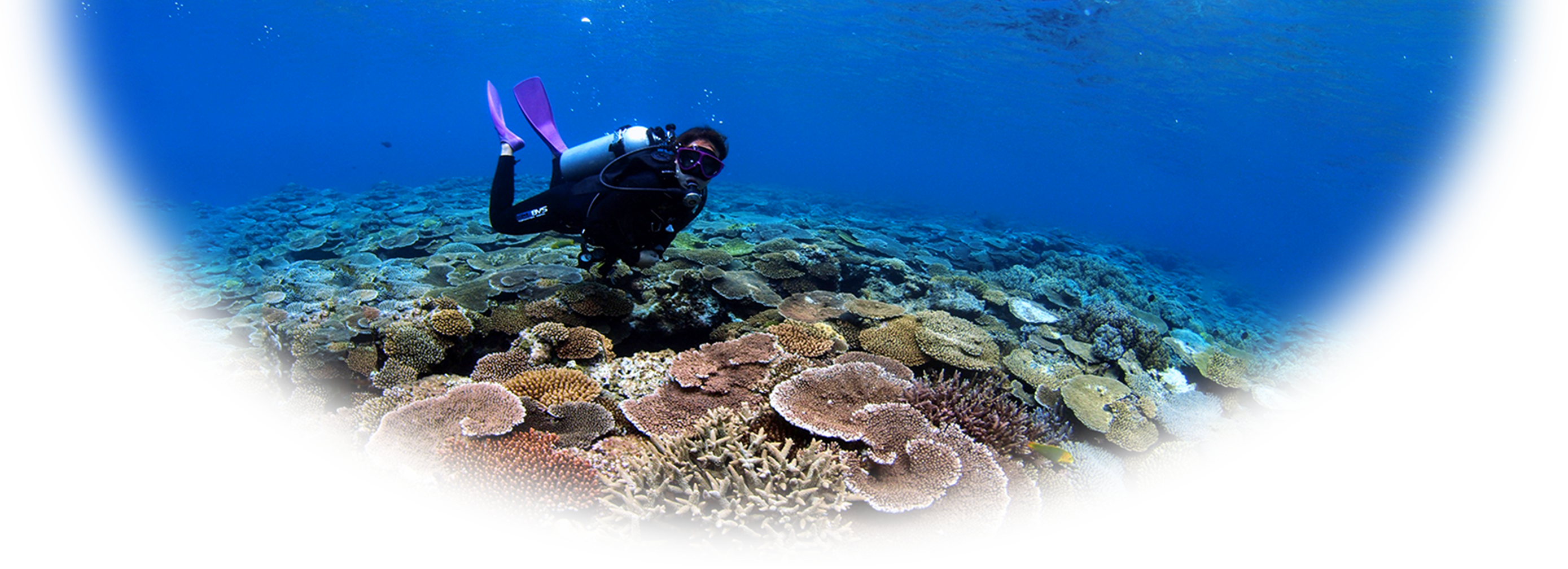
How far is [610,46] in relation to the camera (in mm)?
56438

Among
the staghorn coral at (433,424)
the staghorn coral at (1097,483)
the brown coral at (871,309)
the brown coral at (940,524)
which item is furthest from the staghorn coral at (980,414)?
the staghorn coral at (433,424)

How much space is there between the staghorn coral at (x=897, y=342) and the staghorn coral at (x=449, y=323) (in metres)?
3.62

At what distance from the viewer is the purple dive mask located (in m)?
5.00

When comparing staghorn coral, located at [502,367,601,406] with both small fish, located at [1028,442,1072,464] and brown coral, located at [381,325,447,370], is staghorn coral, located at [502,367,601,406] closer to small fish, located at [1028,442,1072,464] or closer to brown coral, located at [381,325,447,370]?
brown coral, located at [381,325,447,370]

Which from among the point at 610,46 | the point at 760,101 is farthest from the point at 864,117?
the point at 610,46

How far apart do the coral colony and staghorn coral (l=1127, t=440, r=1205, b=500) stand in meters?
0.02

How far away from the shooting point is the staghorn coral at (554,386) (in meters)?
4.27

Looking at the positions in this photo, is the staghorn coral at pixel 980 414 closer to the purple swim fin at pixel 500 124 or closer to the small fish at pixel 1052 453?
the small fish at pixel 1052 453

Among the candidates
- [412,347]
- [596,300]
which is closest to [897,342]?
[596,300]

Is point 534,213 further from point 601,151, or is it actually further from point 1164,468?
point 1164,468

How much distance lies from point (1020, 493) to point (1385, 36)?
30487 mm

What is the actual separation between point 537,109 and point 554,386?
13.9ft

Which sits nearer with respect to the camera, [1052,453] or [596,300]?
[1052,453]

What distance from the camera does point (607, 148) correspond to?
563 centimetres
